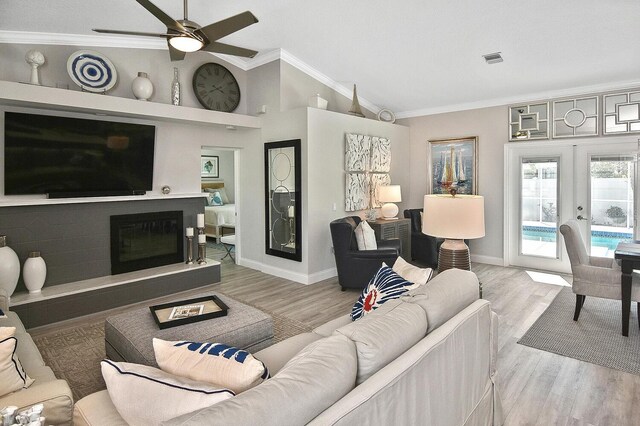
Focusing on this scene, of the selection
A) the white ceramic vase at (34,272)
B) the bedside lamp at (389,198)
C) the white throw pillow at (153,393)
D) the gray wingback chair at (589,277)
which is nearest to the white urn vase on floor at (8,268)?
the white ceramic vase at (34,272)

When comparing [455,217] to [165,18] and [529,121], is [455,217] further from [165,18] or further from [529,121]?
[529,121]

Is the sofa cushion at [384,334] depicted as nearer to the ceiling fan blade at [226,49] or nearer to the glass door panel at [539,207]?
the ceiling fan blade at [226,49]

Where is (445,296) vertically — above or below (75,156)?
below

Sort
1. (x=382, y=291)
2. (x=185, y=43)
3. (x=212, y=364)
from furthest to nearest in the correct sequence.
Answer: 1. (x=185, y=43)
2. (x=382, y=291)
3. (x=212, y=364)

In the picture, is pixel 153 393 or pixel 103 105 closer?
pixel 153 393

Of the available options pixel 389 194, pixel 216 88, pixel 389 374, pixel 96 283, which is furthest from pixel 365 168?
pixel 389 374

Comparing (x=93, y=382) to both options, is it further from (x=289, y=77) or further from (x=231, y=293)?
(x=289, y=77)

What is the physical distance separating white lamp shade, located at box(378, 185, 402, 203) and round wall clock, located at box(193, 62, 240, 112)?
8.97ft

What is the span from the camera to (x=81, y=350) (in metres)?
3.24

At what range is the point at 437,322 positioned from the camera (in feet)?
5.86

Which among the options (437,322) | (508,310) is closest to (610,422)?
(437,322)

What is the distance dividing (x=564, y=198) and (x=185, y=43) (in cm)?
553

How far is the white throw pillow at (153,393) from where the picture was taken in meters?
1.12

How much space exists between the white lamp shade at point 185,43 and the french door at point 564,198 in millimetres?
5066
